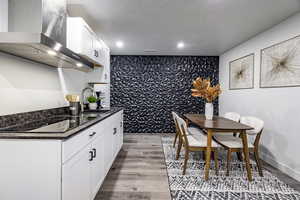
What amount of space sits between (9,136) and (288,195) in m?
2.80

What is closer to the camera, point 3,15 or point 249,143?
point 3,15

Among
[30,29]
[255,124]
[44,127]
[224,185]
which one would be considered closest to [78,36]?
[30,29]

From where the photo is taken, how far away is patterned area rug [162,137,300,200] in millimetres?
1877

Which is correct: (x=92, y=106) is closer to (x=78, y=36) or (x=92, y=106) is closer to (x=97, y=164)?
(x=78, y=36)

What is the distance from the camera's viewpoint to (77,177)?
1.29 metres

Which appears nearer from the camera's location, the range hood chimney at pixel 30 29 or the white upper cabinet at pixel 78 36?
the range hood chimney at pixel 30 29

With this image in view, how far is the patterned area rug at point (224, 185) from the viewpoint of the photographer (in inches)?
73.9

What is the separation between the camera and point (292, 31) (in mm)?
2420

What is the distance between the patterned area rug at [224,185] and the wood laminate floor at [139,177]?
0.14 m

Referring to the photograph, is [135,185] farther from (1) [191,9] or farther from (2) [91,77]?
(1) [191,9]

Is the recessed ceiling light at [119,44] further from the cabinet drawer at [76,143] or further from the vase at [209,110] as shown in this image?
the cabinet drawer at [76,143]

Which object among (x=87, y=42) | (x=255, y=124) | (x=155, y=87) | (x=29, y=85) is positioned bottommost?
(x=255, y=124)

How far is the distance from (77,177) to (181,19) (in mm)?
2419

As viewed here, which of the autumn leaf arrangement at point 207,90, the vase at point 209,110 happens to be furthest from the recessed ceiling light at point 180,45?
the vase at point 209,110
